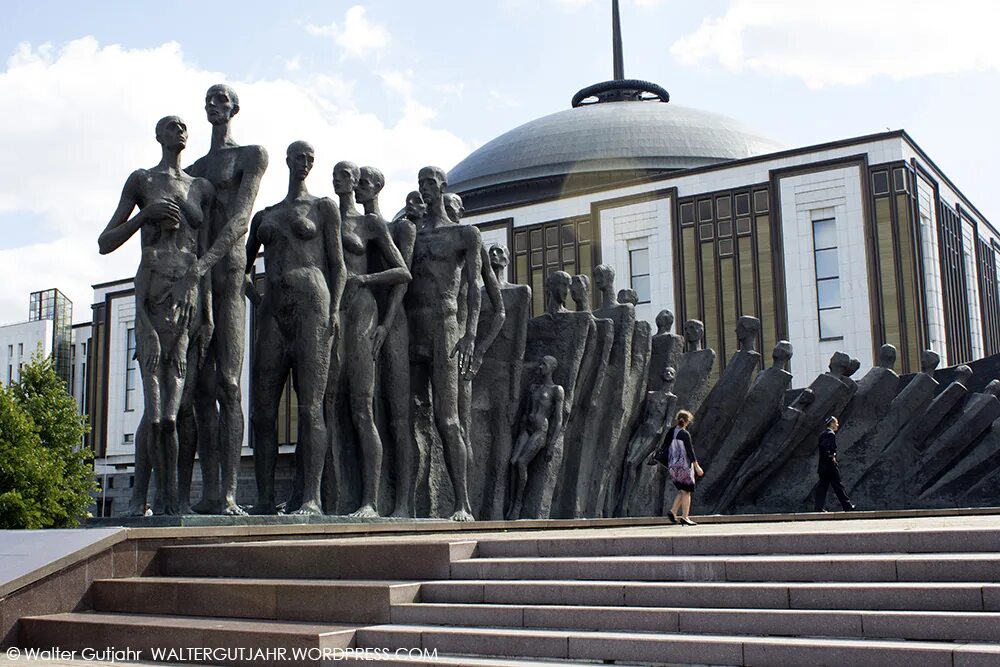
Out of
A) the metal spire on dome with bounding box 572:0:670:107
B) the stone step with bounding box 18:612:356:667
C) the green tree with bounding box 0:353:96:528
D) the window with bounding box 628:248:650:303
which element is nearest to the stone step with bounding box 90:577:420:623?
the stone step with bounding box 18:612:356:667

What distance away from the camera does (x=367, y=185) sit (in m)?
11.9

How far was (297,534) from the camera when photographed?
9.12 m

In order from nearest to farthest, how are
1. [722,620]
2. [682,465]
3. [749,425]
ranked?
[722,620]
[682,465]
[749,425]

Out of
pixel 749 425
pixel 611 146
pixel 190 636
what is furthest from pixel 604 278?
pixel 611 146

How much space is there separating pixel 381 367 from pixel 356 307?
0.82 metres

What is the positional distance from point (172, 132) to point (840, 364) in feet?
36.9

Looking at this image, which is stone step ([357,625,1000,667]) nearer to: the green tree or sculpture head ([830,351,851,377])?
sculpture head ([830,351,851,377])

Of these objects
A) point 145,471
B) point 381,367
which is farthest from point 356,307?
point 145,471

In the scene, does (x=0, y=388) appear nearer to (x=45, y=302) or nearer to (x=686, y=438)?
(x=686, y=438)

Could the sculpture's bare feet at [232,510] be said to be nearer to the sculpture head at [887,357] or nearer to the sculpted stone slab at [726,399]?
the sculpted stone slab at [726,399]

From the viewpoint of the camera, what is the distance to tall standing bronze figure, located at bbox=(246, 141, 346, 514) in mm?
10789

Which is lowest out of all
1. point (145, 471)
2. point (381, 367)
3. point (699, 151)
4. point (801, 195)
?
point (145, 471)

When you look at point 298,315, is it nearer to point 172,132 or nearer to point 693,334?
point 172,132

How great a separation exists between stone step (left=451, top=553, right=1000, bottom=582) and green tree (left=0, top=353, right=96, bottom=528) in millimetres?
24295
